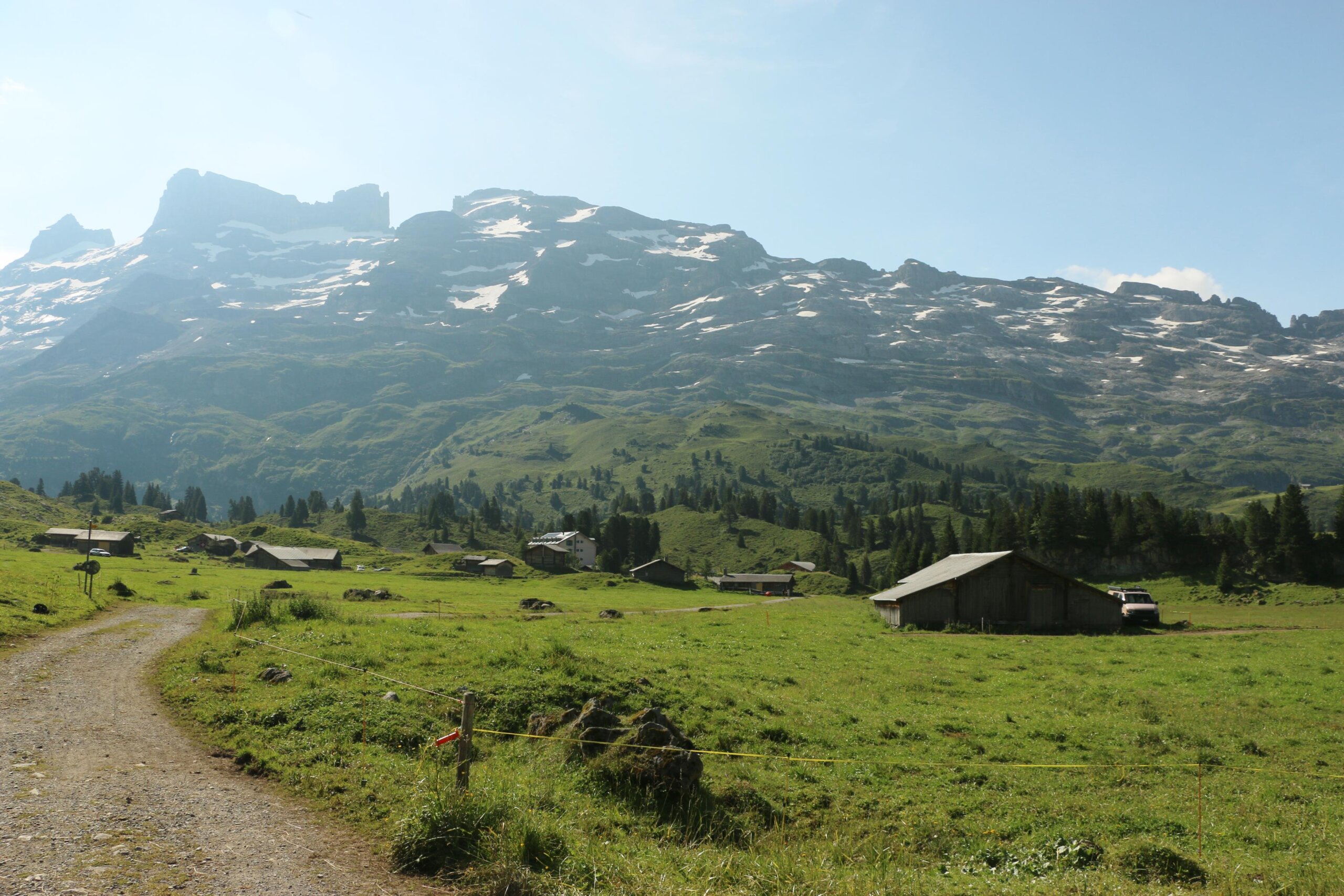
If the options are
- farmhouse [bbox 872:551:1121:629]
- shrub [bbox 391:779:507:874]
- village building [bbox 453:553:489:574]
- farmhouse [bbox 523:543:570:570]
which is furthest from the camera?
farmhouse [bbox 523:543:570:570]

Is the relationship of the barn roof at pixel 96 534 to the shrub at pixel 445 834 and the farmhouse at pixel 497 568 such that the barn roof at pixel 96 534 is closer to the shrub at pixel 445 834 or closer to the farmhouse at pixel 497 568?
the farmhouse at pixel 497 568

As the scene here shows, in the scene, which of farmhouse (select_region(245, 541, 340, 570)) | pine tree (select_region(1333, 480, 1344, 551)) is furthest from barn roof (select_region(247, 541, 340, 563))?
pine tree (select_region(1333, 480, 1344, 551))

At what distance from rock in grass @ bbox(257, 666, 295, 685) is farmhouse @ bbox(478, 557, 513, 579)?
436 feet

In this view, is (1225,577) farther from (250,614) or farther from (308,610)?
(250,614)

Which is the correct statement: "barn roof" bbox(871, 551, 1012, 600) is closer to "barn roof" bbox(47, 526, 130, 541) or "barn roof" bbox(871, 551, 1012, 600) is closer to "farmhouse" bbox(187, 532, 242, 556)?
"barn roof" bbox(47, 526, 130, 541)

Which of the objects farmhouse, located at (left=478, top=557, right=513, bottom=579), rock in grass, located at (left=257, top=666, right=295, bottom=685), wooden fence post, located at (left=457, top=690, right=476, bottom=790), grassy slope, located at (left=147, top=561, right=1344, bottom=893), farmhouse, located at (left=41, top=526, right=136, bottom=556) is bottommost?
farmhouse, located at (left=478, top=557, right=513, bottom=579)

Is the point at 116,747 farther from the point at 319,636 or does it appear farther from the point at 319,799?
the point at 319,636

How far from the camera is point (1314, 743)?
74.2 ft

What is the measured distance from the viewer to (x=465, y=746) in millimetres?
13398

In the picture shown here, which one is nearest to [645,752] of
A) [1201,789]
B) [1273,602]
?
[1201,789]

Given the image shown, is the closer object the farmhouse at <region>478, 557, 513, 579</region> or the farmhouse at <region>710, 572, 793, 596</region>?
the farmhouse at <region>478, 557, 513, 579</region>

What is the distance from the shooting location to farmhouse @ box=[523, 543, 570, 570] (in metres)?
167

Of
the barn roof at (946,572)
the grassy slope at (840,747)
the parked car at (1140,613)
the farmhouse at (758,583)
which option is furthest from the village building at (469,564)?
the grassy slope at (840,747)

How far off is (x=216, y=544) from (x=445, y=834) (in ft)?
569
